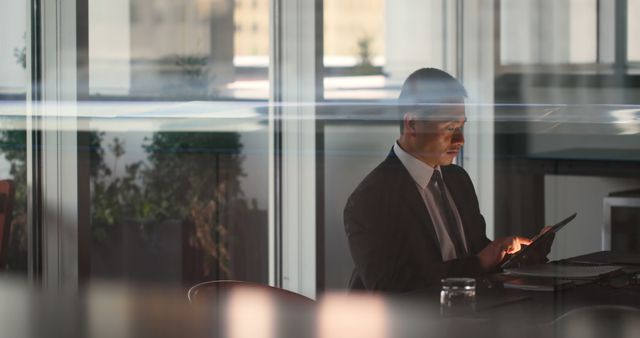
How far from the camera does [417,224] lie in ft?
6.53

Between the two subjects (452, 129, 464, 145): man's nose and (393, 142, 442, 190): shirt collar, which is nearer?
(452, 129, 464, 145): man's nose

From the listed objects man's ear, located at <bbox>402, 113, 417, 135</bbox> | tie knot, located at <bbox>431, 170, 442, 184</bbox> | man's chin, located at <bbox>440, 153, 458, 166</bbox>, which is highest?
man's ear, located at <bbox>402, 113, 417, 135</bbox>

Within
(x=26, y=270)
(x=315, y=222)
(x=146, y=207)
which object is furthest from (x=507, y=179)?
(x=26, y=270)

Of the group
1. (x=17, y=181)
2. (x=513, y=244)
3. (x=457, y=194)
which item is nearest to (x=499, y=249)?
(x=513, y=244)

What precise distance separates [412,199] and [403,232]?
66mm

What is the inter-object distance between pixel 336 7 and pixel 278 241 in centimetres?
52

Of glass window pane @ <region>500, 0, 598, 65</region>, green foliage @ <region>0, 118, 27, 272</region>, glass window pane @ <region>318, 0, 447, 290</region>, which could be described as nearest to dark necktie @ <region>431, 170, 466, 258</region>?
glass window pane @ <region>318, 0, 447, 290</region>

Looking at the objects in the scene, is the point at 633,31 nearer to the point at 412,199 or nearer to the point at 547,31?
the point at 547,31

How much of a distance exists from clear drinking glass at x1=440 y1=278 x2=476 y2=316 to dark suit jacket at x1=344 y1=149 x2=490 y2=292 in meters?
0.06

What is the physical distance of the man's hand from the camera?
1.98 metres

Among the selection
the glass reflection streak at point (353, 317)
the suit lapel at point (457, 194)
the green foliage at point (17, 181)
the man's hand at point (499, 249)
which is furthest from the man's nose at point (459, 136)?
the green foliage at point (17, 181)

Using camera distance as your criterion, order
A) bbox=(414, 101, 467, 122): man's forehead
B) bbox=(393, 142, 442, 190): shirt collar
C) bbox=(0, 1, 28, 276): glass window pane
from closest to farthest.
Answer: bbox=(414, 101, 467, 122): man's forehead, bbox=(393, 142, 442, 190): shirt collar, bbox=(0, 1, 28, 276): glass window pane

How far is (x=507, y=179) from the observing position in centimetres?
195

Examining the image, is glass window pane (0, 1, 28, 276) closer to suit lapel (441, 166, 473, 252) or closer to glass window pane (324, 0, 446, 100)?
glass window pane (324, 0, 446, 100)
